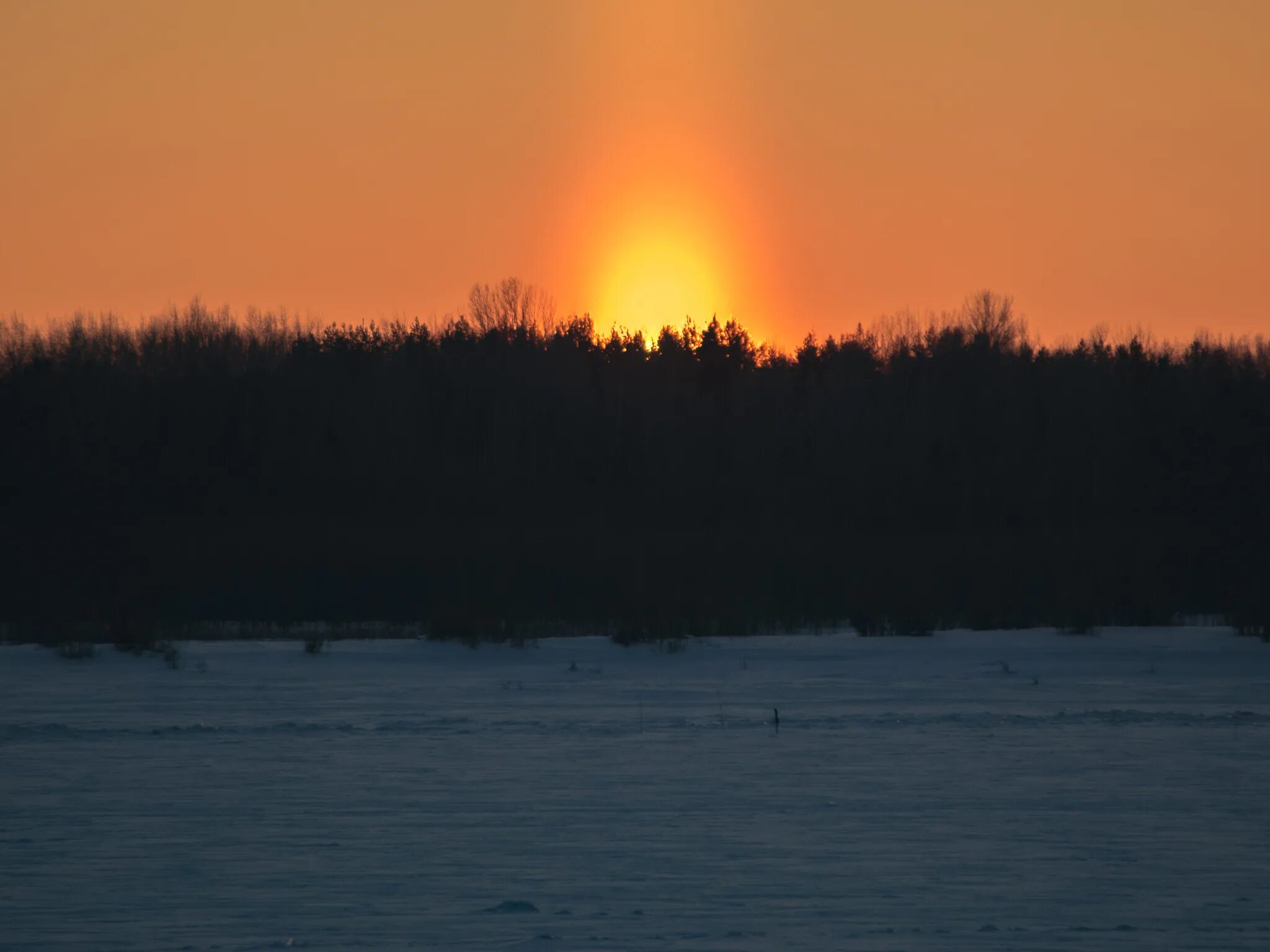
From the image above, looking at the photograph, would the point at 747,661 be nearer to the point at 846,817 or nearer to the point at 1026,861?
the point at 846,817

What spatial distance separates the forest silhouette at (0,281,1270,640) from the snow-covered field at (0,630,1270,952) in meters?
4.91

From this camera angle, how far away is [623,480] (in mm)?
43031

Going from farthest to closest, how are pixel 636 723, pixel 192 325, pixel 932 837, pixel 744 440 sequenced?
pixel 192 325 < pixel 744 440 < pixel 636 723 < pixel 932 837

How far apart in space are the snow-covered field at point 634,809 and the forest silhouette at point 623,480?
491 cm

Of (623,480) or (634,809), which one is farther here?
(623,480)

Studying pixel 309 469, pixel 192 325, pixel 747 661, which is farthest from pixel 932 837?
pixel 192 325

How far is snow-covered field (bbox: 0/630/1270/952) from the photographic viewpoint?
18.4 ft

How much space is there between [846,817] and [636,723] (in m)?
3.30

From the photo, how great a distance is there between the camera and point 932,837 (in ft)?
22.8

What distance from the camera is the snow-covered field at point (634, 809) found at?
5.60 metres

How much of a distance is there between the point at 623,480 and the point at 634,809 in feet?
116

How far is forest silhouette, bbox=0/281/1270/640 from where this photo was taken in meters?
20.0

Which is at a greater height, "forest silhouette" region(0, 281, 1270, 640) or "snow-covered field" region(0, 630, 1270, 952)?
"forest silhouette" region(0, 281, 1270, 640)

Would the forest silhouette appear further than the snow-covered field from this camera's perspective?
Yes
